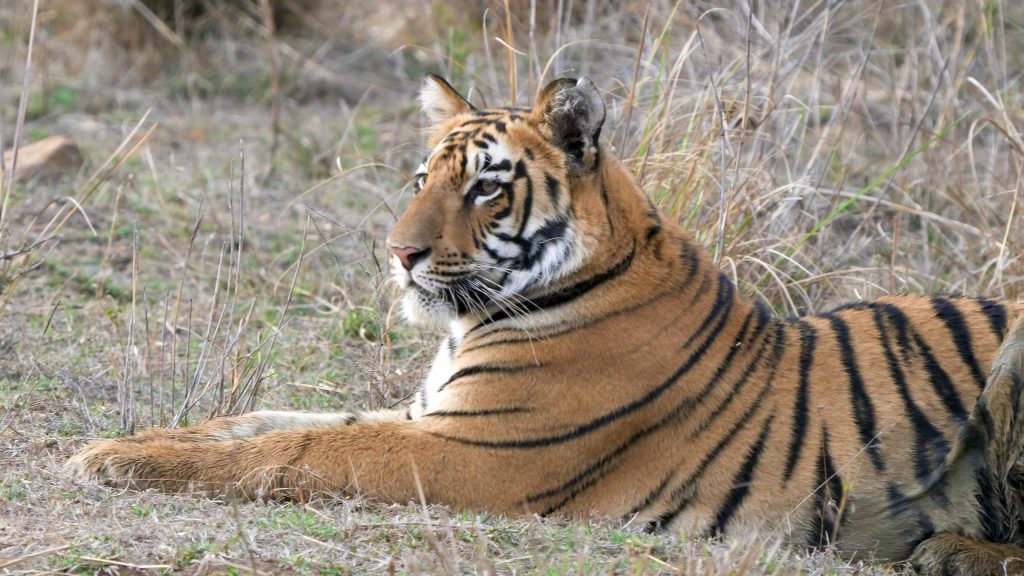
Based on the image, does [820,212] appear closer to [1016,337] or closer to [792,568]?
[1016,337]

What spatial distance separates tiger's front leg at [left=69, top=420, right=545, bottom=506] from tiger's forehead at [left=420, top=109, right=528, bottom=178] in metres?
0.82

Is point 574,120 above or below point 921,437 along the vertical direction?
above

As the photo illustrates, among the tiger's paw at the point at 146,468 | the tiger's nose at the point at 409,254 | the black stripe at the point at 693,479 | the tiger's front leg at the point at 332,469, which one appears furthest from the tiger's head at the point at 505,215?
the tiger's paw at the point at 146,468

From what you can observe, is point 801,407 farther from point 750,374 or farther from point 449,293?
point 449,293

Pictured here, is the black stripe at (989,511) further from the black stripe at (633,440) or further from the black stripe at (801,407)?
the black stripe at (633,440)

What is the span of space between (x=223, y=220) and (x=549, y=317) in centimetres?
355

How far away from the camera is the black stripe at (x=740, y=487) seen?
3.46 meters

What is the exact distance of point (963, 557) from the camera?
3.33 m

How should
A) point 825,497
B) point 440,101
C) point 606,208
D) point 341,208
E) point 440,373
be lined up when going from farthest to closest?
Answer: point 341,208 → point 440,101 → point 440,373 → point 606,208 → point 825,497

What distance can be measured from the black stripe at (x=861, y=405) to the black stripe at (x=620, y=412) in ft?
1.17

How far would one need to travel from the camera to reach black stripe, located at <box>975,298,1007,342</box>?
367 cm

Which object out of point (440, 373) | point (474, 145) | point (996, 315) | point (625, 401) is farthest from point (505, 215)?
point (996, 315)

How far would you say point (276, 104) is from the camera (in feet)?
24.7

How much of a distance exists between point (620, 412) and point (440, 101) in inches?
49.6
